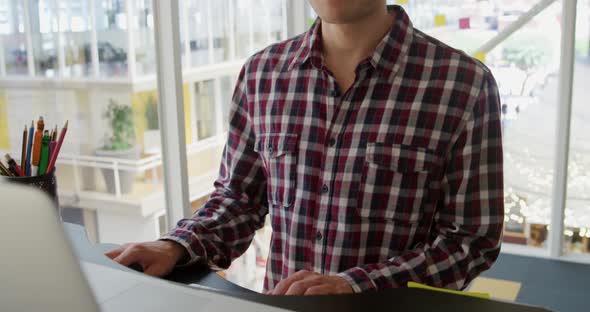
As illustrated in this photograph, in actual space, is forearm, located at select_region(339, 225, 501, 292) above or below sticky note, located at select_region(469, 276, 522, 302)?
above

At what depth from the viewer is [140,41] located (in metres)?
2.54

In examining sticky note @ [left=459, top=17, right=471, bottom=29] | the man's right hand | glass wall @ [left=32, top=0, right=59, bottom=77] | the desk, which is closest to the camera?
the desk

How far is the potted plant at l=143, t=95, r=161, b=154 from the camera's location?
2.60 meters

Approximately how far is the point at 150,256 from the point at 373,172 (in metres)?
0.47

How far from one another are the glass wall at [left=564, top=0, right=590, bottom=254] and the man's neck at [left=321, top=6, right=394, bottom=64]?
2.52 metres

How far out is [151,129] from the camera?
2.63 meters

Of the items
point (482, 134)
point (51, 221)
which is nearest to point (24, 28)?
point (482, 134)

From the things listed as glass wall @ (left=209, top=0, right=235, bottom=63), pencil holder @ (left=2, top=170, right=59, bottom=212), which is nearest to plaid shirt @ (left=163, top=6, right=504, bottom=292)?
pencil holder @ (left=2, top=170, right=59, bottom=212)

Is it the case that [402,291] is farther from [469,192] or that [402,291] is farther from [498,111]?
[498,111]

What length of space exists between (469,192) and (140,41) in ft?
5.74

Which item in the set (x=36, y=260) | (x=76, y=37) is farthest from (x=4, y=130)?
(x=36, y=260)

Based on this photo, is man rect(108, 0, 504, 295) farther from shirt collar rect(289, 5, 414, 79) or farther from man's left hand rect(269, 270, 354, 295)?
man's left hand rect(269, 270, 354, 295)

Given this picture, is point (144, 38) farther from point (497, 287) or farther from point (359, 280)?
point (497, 287)

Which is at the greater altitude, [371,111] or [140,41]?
[140,41]
